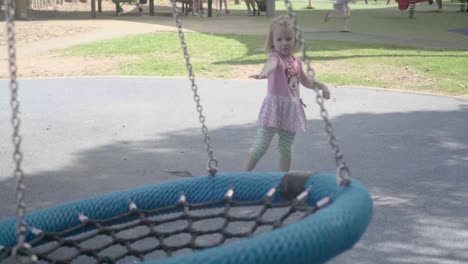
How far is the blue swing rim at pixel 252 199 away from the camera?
210 cm

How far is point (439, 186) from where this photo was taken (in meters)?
5.41

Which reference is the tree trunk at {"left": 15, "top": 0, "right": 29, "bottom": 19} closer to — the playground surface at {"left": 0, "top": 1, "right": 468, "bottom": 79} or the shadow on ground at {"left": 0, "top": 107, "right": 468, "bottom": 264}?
the playground surface at {"left": 0, "top": 1, "right": 468, "bottom": 79}


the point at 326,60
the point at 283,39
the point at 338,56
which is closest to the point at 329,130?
the point at 283,39

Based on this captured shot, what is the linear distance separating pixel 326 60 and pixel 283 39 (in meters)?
7.80

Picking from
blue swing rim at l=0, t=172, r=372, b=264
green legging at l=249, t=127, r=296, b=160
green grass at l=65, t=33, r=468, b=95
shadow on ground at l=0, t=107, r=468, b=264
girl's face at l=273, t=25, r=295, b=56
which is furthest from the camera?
green grass at l=65, t=33, r=468, b=95

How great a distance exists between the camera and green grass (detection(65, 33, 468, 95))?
1080 centimetres

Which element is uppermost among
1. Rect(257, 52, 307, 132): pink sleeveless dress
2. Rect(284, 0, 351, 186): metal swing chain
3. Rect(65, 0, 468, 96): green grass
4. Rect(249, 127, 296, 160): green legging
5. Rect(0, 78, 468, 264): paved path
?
Rect(284, 0, 351, 186): metal swing chain

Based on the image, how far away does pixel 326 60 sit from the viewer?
1257cm

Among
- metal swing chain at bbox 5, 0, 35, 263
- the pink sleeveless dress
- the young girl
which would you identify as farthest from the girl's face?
metal swing chain at bbox 5, 0, 35, 263

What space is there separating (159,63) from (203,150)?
20.1 ft

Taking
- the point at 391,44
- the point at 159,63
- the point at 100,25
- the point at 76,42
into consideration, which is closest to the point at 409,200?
the point at 159,63

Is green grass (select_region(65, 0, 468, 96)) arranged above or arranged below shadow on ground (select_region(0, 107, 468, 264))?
below

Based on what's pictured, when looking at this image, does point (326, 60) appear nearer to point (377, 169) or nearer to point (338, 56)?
point (338, 56)

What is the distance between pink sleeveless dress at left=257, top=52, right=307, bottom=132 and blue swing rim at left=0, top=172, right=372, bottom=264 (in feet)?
5.13
